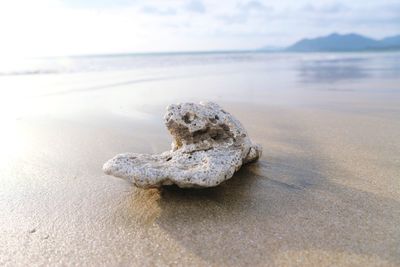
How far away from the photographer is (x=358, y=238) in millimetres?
2129

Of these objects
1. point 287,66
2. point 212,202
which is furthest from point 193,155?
point 287,66

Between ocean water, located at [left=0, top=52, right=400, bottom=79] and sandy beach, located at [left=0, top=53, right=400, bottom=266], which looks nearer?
sandy beach, located at [left=0, top=53, right=400, bottom=266]

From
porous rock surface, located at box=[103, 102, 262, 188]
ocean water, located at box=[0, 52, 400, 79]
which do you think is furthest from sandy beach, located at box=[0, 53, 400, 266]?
ocean water, located at box=[0, 52, 400, 79]

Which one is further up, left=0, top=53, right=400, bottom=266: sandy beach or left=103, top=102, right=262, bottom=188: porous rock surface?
left=103, top=102, right=262, bottom=188: porous rock surface

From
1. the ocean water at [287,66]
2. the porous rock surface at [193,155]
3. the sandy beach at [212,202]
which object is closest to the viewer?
the sandy beach at [212,202]

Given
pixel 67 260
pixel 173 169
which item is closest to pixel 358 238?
pixel 173 169

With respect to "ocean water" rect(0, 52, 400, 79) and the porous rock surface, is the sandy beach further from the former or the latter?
"ocean water" rect(0, 52, 400, 79)

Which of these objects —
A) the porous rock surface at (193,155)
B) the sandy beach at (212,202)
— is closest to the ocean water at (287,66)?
the sandy beach at (212,202)

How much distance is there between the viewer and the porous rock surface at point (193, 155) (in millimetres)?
2582

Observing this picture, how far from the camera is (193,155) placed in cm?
294

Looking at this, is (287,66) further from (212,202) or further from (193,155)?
(212,202)

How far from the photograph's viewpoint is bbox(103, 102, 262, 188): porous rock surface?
2.58m

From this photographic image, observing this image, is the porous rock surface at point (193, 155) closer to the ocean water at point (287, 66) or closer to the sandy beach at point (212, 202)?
the sandy beach at point (212, 202)

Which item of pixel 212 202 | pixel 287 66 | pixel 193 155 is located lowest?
pixel 212 202
